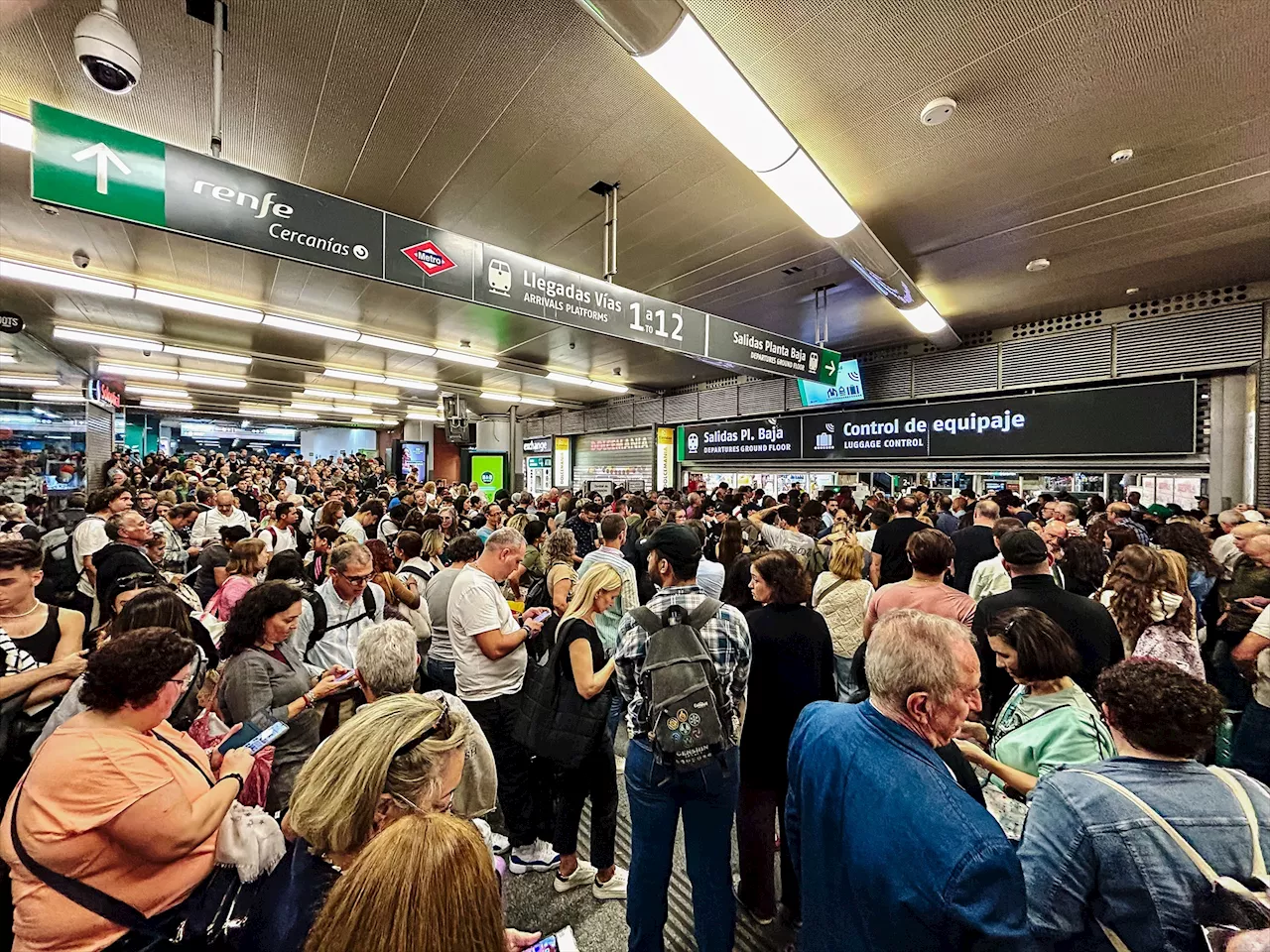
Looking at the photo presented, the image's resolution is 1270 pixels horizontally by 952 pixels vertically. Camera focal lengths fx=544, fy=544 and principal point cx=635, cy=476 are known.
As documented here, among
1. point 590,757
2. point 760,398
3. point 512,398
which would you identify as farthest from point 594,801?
point 512,398

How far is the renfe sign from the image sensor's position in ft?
22.9

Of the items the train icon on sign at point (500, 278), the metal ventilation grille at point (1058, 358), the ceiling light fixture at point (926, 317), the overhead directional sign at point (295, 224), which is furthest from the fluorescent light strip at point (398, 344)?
the metal ventilation grille at point (1058, 358)

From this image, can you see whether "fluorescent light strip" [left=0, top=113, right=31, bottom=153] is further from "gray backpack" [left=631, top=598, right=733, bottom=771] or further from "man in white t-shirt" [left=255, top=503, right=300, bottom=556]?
"gray backpack" [left=631, top=598, right=733, bottom=771]

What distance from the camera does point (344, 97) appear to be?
3.36 meters

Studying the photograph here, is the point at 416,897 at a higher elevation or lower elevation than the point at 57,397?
lower

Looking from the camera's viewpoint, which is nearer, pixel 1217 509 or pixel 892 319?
pixel 1217 509

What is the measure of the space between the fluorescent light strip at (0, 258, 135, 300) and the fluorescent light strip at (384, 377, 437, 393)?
656 centimetres

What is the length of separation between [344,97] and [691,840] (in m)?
4.39

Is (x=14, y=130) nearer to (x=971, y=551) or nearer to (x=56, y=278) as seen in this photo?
(x=56, y=278)

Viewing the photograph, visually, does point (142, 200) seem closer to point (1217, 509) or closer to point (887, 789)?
point (887, 789)

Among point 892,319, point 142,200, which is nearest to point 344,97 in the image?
point 142,200

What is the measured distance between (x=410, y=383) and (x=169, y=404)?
11.5 metres

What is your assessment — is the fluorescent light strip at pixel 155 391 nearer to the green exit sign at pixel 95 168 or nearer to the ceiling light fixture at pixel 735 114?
the green exit sign at pixel 95 168

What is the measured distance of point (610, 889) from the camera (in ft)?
8.35
